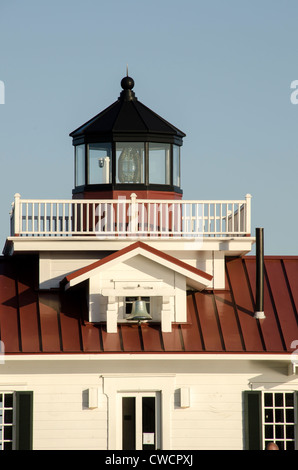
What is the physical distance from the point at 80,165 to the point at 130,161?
1281 millimetres

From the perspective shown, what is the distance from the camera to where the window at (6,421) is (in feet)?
121

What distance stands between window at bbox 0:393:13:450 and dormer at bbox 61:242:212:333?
8.74 feet

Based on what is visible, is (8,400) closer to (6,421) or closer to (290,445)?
(6,421)

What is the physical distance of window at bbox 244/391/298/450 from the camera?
3725 cm

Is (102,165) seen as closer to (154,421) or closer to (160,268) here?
(160,268)

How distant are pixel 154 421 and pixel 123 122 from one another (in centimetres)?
750

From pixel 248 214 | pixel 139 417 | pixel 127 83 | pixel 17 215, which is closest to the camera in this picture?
pixel 139 417

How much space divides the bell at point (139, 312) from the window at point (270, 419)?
288cm

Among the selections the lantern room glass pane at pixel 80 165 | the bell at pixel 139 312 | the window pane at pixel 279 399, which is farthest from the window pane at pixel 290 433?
the lantern room glass pane at pixel 80 165

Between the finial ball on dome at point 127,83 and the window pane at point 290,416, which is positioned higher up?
the finial ball on dome at point 127,83

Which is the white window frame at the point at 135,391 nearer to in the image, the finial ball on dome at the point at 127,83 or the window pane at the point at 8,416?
the window pane at the point at 8,416

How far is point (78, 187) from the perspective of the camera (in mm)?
40375

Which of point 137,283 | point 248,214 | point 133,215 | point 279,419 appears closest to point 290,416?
point 279,419

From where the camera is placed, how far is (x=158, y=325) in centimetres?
3812
